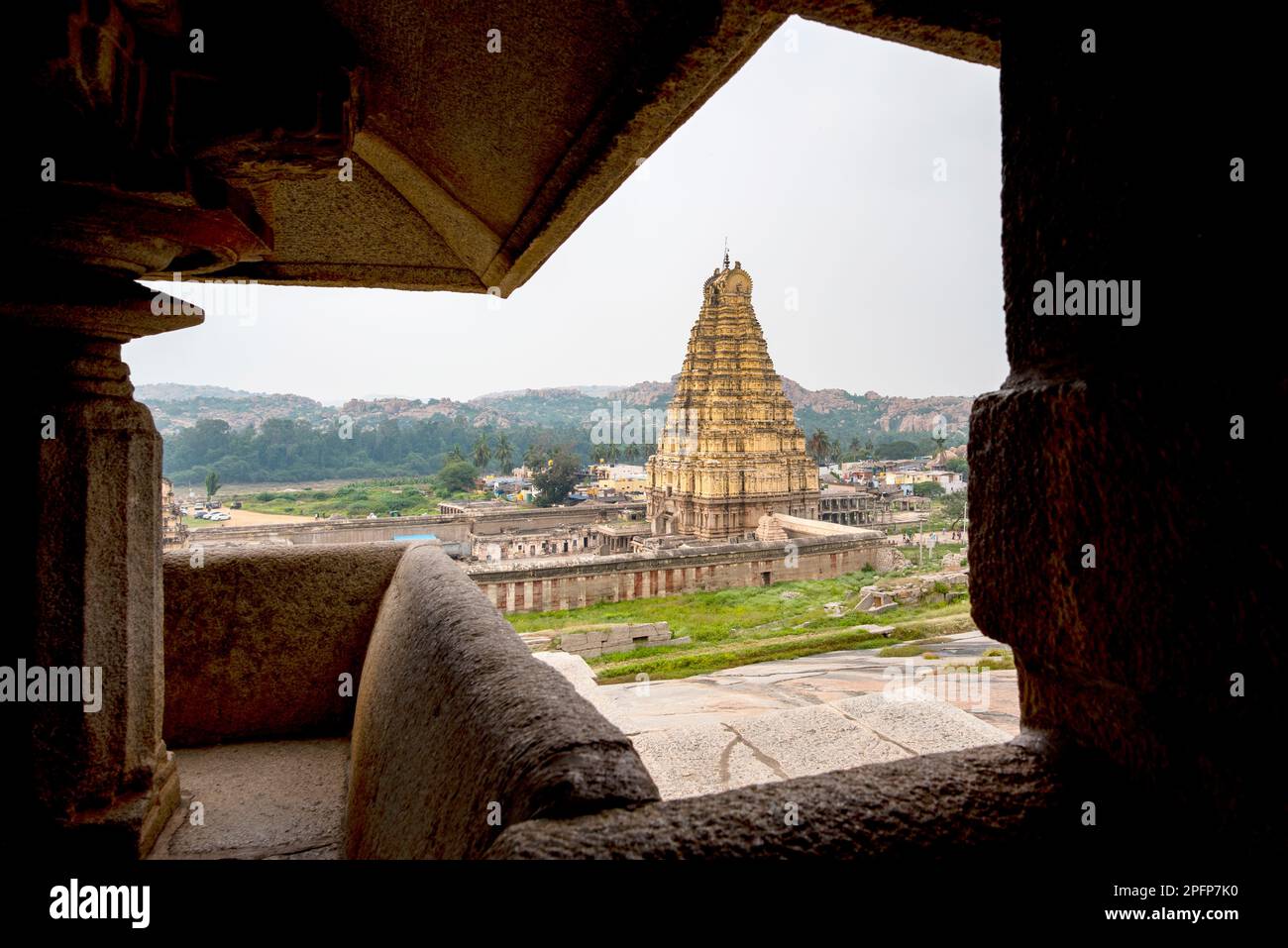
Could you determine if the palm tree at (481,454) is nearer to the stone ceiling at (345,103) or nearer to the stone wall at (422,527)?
the stone wall at (422,527)

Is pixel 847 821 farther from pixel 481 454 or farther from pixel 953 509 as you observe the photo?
pixel 481 454

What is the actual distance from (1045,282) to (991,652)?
815 centimetres

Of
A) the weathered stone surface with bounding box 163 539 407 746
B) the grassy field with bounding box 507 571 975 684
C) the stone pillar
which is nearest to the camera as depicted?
the stone pillar

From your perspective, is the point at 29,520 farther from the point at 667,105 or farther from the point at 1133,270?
the point at 1133,270

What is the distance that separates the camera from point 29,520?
168 cm

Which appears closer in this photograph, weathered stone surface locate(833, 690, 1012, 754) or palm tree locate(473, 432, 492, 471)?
weathered stone surface locate(833, 690, 1012, 754)

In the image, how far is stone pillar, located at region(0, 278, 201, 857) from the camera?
5.49 feet

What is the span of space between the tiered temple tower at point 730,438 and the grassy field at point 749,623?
232 inches

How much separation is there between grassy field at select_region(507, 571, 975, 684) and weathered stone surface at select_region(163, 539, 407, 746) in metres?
5.25

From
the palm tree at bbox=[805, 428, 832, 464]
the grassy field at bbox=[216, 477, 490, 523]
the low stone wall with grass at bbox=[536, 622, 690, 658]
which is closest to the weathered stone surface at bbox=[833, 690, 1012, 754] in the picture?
the low stone wall with grass at bbox=[536, 622, 690, 658]

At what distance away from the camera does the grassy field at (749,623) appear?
9.03 m

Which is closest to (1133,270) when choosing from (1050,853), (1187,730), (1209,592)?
(1209,592)

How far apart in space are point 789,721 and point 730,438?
17.7 metres

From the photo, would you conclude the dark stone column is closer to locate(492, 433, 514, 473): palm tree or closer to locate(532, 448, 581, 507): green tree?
locate(532, 448, 581, 507): green tree
